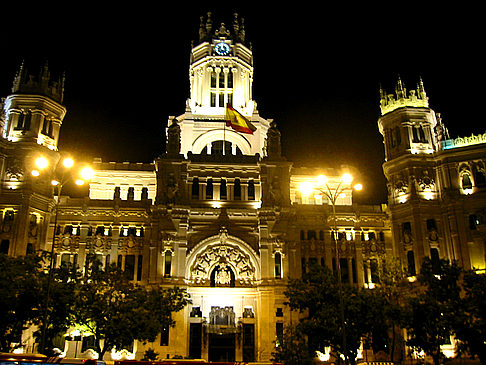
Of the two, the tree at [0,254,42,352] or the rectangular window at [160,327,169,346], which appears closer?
the tree at [0,254,42,352]

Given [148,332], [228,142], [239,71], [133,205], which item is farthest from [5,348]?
[239,71]

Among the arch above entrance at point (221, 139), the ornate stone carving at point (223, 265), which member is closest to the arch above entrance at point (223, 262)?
the ornate stone carving at point (223, 265)

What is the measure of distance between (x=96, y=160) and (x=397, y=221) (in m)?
41.5

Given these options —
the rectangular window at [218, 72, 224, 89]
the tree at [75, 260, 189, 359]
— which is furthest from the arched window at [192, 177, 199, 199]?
the rectangular window at [218, 72, 224, 89]

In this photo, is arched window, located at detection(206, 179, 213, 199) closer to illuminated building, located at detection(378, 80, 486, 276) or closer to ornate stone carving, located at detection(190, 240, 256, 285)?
ornate stone carving, located at detection(190, 240, 256, 285)

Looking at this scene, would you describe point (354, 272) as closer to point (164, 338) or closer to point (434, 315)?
point (434, 315)

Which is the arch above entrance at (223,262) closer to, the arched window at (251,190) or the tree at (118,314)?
the arched window at (251,190)

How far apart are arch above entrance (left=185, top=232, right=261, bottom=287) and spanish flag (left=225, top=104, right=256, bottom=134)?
566 inches

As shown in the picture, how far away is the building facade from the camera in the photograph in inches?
2280

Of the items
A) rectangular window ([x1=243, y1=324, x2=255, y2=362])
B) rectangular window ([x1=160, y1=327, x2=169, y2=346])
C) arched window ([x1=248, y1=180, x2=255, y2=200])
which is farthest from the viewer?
arched window ([x1=248, y1=180, x2=255, y2=200])

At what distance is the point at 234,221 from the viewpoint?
62719mm

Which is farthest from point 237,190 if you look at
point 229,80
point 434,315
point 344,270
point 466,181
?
point 434,315

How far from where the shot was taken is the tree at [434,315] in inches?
1628

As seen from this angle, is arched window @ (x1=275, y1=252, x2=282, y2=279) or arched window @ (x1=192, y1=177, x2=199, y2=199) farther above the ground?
arched window @ (x1=192, y1=177, x2=199, y2=199)
